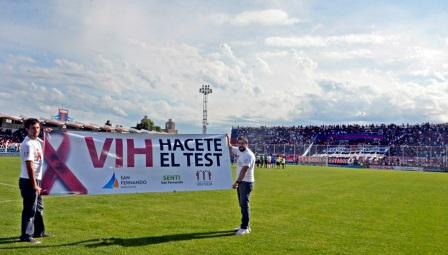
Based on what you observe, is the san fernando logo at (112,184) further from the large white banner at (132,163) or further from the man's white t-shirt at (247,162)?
the man's white t-shirt at (247,162)

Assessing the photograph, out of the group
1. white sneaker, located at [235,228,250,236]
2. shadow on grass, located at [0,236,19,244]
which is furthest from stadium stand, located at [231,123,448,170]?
shadow on grass, located at [0,236,19,244]

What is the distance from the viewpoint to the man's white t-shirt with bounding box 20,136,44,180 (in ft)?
24.8

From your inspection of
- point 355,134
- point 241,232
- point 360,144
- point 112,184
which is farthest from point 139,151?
point 355,134

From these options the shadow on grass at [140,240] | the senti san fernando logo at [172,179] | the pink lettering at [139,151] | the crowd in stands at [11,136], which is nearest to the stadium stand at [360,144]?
the crowd in stands at [11,136]

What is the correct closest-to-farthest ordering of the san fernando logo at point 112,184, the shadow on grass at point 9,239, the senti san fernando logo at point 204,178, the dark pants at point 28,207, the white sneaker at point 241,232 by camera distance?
the dark pants at point 28,207 < the shadow on grass at point 9,239 < the white sneaker at point 241,232 < the san fernando logo at point 112,184 < the senti san fernando logo at point 204,178

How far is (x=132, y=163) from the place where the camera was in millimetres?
9719

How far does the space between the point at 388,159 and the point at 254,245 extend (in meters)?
53.2

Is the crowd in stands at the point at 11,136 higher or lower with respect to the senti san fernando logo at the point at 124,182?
higher

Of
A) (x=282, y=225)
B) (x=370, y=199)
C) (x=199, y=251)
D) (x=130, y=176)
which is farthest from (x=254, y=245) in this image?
(x=370, y=199)

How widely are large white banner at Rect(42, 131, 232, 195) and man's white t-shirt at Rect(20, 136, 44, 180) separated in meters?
0.63

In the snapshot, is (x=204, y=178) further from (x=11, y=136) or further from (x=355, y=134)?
(x=11, y=136)

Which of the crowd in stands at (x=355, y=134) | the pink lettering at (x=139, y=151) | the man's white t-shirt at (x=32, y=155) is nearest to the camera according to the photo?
the man's white t-shirt at (x=32, y=155)

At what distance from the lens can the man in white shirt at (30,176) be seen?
24.9ft

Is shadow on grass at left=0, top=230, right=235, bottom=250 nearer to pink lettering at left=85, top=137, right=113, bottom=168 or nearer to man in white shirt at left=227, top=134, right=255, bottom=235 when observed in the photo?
man in white shirt at left=227, top=134, right=255, bottom=235
